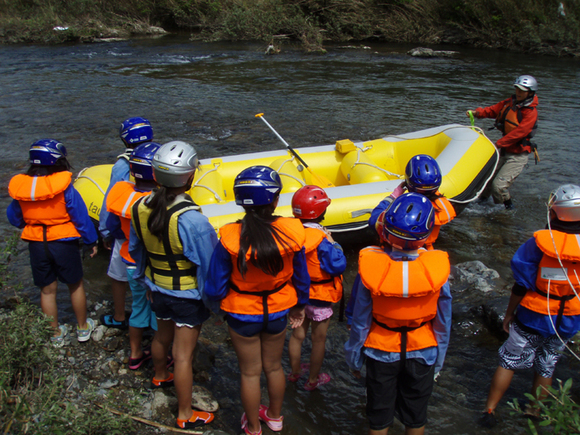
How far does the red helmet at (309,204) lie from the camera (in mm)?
2736

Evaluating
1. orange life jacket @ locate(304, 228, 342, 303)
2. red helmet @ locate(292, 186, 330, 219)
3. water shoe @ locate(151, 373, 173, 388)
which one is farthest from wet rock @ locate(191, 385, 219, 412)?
red helmet @ locate(292, 186, 330, 219)

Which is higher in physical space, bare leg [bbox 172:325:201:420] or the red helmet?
the red helmet

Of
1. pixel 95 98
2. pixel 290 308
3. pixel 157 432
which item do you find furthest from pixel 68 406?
pixel 95 98

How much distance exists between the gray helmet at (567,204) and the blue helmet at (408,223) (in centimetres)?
85

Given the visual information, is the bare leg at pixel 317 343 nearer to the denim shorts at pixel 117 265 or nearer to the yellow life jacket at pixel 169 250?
the yellow life jacket at pixel 169 250

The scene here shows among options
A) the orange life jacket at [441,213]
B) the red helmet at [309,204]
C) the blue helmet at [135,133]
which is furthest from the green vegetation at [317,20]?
the red helmet at [309,204]

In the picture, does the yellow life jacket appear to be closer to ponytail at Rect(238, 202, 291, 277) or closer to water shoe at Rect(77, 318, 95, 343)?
ponytail at Rect(238, 202, 291, 277)

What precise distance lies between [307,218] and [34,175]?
1810 mm

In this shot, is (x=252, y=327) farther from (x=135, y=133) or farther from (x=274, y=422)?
(x=135, y=133)

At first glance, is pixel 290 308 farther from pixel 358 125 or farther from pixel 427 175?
pixel 358 125

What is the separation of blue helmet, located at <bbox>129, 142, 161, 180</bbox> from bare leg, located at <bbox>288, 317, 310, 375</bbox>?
1331 millimetres

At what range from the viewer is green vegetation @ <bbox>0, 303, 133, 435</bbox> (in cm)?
191

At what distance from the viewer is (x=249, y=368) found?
2.40 m

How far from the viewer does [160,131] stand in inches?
362
